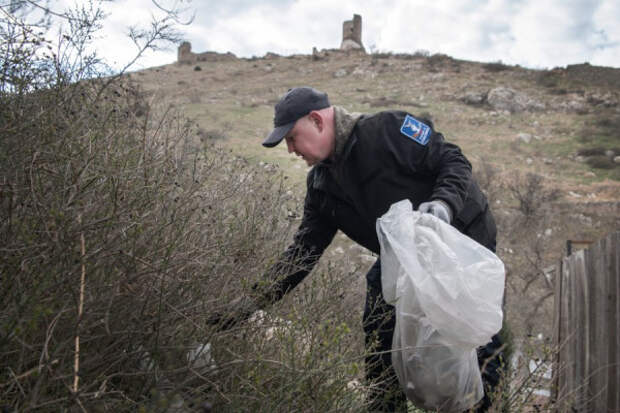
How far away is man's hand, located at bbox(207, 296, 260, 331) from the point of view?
150 cm

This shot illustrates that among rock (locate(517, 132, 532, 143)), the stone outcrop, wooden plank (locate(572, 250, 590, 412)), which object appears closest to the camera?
wooden plank (locate(572, 250, 590, 412))

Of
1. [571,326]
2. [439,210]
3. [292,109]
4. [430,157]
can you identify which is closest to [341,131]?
[292,109]

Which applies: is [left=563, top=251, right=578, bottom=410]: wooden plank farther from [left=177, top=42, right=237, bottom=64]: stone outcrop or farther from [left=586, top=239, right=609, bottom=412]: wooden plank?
[left=177, top=42, right=237, bottom=64]: stone outcrop

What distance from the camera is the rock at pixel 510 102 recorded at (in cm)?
1761

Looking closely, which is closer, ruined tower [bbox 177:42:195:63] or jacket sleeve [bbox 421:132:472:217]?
jacket sleeve [bbox 421:132:472:217]

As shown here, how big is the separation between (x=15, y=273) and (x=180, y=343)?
444 mm

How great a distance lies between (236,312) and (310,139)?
100cm

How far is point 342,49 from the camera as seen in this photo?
3095 cm

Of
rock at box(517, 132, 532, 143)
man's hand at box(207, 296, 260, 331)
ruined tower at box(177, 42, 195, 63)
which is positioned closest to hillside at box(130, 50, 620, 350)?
rock at box(517, 132, 532, 143)

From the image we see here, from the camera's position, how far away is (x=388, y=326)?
2.30 m

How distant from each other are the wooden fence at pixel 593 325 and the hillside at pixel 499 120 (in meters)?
0.43

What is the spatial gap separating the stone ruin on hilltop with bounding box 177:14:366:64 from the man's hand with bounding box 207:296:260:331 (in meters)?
A: 27.9

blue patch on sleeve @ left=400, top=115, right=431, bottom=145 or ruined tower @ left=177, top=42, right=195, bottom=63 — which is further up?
ruined tower @ left=177, top=42, right=195, bottom=63

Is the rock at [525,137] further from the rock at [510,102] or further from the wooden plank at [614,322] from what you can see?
the wooden plank at [614,322]
